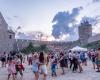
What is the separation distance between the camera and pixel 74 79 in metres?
20.1

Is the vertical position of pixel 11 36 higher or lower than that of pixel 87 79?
higher

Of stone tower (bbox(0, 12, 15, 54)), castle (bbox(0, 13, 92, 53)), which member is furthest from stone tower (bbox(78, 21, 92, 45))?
stone tower (bbox(0, 12, 15, 54))

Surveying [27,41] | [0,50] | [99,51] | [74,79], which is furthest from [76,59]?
[27,41]

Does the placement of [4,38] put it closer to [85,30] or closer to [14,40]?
[14,40]

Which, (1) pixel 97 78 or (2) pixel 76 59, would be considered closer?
(1) pixel 97 78

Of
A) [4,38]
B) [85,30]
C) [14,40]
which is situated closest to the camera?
[4,38]

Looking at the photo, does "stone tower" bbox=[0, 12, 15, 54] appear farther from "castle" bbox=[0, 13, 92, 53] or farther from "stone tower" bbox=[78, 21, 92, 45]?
"stone tower" bbox=[78, 21, 92, 45]

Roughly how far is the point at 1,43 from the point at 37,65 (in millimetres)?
69107

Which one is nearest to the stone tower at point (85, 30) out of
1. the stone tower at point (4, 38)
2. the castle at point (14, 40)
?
the castle at point (14, 40)

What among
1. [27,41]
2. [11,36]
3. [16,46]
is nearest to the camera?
[11,36]

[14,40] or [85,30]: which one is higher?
[85,30]

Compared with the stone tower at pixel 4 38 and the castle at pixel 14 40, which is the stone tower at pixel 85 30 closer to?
the castle at pixel 14 40

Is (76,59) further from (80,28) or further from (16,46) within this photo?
(80,28)

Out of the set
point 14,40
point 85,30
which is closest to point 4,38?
point 14,40
